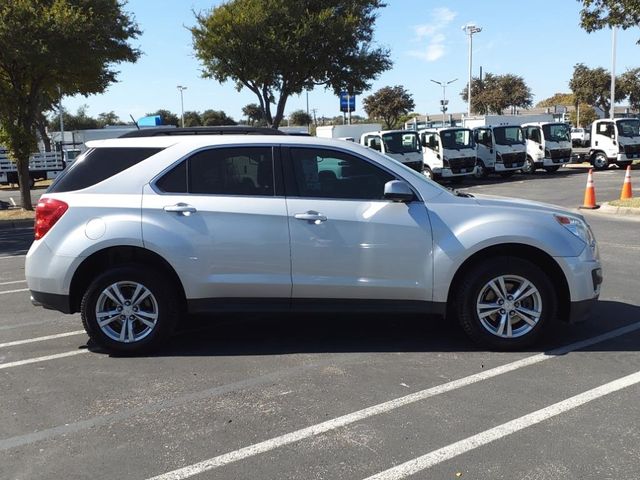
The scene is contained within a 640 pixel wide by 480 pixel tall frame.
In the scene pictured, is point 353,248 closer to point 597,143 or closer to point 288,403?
point 288,403

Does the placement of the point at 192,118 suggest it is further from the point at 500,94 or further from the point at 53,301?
the point at 53,301

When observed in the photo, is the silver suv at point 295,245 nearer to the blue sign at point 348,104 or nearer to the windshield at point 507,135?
the windshield at point 507,135

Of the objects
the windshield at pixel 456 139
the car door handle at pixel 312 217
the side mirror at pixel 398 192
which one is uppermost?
the windshield at pixel 456 139

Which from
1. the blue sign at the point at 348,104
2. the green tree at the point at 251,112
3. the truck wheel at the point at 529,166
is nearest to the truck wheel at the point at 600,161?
the truck wheel at the point at 529,166

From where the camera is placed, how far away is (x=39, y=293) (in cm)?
497

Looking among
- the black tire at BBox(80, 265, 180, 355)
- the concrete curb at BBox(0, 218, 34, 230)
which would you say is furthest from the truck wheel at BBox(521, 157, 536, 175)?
the black tire at BBox(80, 265, 180, 355)

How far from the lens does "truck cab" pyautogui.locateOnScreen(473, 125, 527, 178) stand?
25.9 metres

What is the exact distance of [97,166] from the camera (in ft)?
16.5

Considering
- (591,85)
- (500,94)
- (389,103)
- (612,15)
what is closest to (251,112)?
(389,103)

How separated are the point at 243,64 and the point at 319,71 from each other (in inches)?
126

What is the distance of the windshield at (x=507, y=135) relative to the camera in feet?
85.8

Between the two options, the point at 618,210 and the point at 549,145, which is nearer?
the point at 618,210

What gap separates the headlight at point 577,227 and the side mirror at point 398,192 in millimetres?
1232

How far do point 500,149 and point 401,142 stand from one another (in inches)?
198
